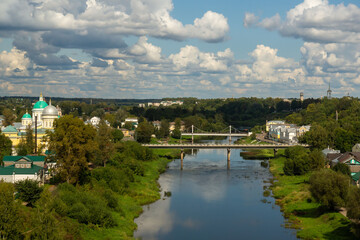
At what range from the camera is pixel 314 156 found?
5947cm

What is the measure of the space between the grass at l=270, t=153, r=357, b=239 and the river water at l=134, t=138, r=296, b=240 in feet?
3.46

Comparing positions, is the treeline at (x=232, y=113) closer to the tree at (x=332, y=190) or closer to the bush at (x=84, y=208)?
the tree at (x=332, y=190)

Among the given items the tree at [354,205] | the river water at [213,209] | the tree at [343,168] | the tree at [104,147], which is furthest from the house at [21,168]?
the tree at [343,168]

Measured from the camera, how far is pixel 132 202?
46.6 metres

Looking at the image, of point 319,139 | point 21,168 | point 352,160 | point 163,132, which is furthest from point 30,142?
point 163,132

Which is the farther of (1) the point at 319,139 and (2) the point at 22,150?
(1) the point at 319,139

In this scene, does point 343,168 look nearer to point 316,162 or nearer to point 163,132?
point 316,162

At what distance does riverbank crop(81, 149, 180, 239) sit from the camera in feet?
114

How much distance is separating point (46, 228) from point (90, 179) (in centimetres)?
2151

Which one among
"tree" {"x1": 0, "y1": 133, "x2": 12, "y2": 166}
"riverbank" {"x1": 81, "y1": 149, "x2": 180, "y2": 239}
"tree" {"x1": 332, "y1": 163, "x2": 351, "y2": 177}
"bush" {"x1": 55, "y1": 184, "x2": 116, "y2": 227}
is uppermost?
"tree" {"x1": 0, "y1": 133, "x2": 12, "y2": 166}

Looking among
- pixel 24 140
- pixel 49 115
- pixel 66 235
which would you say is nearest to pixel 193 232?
pixel 66 235

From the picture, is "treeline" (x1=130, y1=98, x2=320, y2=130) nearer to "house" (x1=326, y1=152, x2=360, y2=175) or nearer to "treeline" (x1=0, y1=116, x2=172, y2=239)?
"house" (x1=326, y1=152, x2=360, y2=175)

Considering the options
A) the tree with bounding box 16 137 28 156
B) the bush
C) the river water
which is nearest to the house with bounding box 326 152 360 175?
the river water

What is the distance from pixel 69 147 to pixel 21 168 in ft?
16.8
